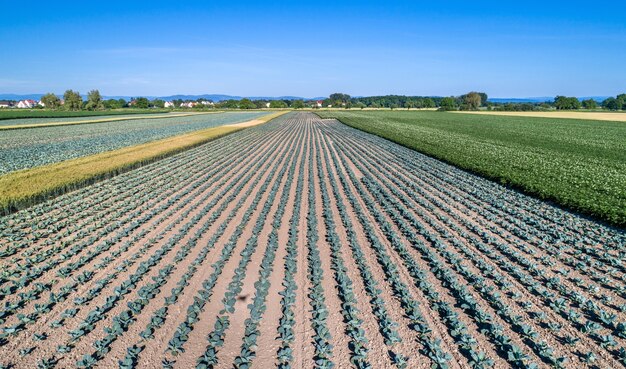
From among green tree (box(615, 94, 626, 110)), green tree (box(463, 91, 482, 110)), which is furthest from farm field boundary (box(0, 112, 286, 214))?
green tree (box(615, 94, 626, 110))

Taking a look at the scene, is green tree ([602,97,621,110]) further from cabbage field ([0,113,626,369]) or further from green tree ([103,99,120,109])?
green tree ([103,99,120,109])

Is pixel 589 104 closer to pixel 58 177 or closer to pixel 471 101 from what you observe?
pixel 471 101

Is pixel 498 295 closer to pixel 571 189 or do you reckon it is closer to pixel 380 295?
pixel 380 295

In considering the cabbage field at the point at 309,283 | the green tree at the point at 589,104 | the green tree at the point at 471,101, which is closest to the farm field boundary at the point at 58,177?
the cabbage field at the point at 309,283

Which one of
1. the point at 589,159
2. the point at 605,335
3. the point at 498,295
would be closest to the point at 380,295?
the point at 498,295

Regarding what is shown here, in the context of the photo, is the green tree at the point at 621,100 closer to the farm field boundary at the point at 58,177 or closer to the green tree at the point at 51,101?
the farm field boundary at the point at 58,177

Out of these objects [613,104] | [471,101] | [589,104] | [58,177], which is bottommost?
[58,177]

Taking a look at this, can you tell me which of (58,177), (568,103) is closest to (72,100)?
(58,177)
